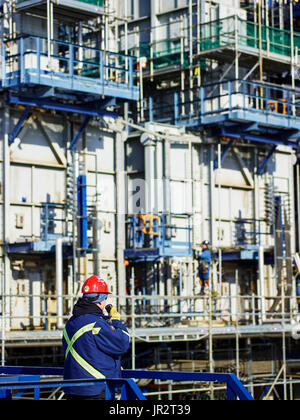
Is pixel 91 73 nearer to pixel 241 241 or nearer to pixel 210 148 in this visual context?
pixel 210 148

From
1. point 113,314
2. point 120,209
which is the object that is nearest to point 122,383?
point 113,314

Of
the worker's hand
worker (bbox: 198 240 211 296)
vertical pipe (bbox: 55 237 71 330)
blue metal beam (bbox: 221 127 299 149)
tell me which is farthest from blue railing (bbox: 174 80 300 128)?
the worker's hand

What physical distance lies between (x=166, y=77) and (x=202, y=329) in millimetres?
9511

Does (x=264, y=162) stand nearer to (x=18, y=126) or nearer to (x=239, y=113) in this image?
(x=239, y=113)

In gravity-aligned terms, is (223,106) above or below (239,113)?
above

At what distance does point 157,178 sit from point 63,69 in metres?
4.33

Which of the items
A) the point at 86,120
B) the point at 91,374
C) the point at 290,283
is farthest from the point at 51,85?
the point at 91,374

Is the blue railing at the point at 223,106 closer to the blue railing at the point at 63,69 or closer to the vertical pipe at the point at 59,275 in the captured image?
the blue railing at the point at 63,69

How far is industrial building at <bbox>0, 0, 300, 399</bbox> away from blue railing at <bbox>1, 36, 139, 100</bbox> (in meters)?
0.07

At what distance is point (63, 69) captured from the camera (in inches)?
1121

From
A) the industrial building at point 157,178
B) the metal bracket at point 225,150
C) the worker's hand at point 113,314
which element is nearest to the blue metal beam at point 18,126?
the industrial building at point 157,178

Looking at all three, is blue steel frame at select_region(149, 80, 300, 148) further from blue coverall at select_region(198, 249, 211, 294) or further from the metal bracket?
blue coverall at select_region(198, 249, 211, 294)

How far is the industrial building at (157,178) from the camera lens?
87.1ft

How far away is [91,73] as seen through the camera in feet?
95.9
